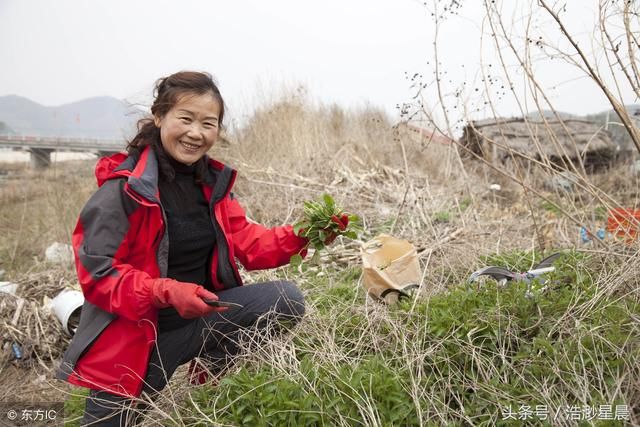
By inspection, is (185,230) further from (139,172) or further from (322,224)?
(322,224)

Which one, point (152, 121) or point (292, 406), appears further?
point (152, 121)

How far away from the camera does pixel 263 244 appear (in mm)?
2189

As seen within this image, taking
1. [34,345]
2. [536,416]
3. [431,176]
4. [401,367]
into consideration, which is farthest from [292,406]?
[431,176]

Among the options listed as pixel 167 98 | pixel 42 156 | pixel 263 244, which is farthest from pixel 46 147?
pixel 263 244

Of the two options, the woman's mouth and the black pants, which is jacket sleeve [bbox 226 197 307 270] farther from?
the woman's mouth

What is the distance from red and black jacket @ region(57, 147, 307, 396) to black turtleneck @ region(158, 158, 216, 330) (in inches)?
5.2

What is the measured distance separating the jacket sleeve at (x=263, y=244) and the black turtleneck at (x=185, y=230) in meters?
0.15

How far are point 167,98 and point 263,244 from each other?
74 cm

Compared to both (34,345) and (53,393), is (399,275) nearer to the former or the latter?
(53,393)

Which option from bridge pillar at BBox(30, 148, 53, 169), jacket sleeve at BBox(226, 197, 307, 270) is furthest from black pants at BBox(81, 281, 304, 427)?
bridge pillar at BBox(30, 148, 53, 169)

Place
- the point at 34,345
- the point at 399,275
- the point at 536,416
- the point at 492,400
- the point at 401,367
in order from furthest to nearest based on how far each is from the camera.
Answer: the point at 34,345, the point at 399,275, the point at 401,367, the point at 492,400, the point at 536,416

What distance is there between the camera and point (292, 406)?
A: 1.62 m

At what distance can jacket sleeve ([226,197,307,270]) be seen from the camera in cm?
219

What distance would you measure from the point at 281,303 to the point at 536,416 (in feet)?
3.51
